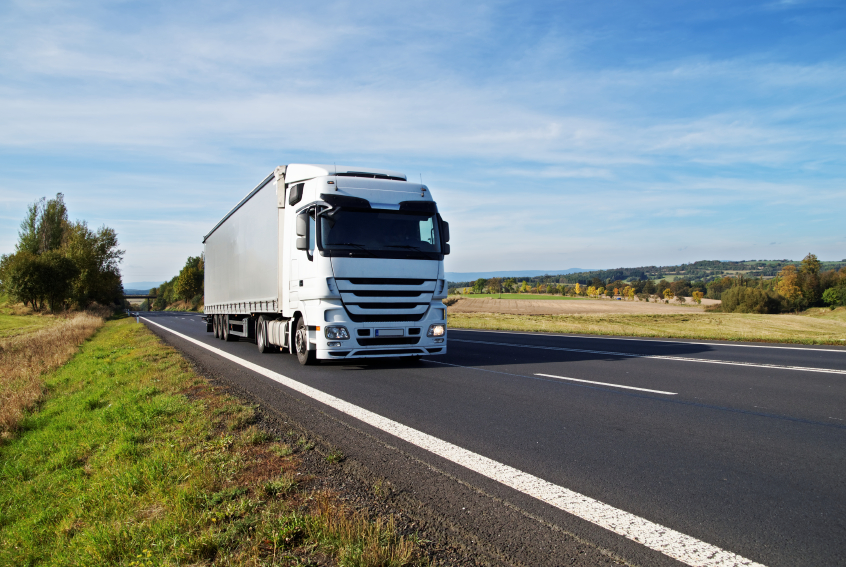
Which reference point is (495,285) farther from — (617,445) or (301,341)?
(617,445)

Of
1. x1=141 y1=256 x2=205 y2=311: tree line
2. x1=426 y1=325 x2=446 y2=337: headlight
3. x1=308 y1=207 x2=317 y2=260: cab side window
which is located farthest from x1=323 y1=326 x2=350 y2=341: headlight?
x1=141 y1=256 x2=205 y2=311: tree line

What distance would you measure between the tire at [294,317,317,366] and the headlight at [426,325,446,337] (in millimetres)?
2286

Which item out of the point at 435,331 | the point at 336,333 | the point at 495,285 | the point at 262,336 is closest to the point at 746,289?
the point at 495,285

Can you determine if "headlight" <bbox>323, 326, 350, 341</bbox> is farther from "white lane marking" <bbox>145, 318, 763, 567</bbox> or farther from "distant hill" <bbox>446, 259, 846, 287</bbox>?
"distant hill" <bbox>446, 259, 846, 287</bbox>

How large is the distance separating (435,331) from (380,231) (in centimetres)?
211

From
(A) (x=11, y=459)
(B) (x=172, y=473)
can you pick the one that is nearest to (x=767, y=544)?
(B) (x=172, y=473)

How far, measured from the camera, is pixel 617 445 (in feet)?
15.0

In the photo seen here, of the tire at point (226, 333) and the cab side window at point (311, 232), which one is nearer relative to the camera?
the cab side window at point (311, 232)

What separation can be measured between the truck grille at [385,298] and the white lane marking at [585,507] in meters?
3.87

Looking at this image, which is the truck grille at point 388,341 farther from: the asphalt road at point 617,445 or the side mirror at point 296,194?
the side mirror at point 296,194

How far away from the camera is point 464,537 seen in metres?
2.88

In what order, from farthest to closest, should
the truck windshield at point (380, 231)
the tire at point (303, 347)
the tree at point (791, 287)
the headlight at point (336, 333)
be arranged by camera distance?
the tree at point (791, 287) < the tire at point (303, 347) < the truck windshield at point (380, 231) < the headlight at point (336, 333)

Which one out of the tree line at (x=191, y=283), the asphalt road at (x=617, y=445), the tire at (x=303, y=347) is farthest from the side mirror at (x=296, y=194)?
the tree line at (x=191, y=283)

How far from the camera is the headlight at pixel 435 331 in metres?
9.75
